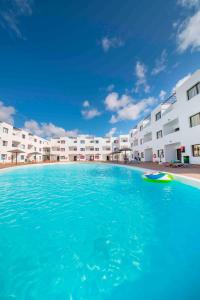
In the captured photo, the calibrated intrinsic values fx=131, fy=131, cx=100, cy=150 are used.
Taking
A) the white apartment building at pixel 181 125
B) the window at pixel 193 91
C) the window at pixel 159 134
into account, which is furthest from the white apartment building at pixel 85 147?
the window at pixel 193 91

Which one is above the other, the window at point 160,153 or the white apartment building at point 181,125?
the white apartment building at point 181,125

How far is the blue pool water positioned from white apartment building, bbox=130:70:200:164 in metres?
13.2

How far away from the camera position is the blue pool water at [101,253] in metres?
2.01

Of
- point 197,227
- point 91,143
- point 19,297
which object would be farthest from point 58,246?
point 91,143

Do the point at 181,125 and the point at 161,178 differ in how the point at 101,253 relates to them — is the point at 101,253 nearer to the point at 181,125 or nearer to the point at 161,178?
the point at 161,178

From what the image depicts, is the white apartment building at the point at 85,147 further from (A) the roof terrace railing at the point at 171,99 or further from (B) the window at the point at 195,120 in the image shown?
(B) the window at the point at 195,120

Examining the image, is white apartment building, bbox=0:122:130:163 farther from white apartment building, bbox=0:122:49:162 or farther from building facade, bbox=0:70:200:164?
white apartment building, bbox=0:122:49:162

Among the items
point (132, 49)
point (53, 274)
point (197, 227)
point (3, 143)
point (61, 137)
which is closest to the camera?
point (53, 274)

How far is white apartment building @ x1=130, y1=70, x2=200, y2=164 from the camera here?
1503 centimetres

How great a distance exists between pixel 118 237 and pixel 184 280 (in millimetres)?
1531

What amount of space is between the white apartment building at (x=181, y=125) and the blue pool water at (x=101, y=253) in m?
13.2

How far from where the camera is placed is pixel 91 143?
53406 mm

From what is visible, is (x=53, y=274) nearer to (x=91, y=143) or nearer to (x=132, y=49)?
(x=132, y=49)

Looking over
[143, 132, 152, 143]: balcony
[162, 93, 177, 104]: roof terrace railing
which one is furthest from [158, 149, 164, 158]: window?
[162, 93, 177, 104]: roof terrace railing
